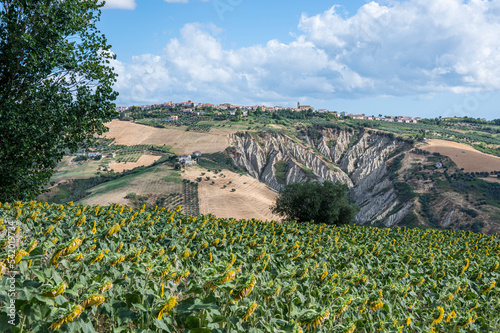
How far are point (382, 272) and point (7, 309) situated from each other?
8.99 metres

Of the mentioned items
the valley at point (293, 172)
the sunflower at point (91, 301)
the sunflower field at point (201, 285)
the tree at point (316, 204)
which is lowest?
the valley at point (293, 172)

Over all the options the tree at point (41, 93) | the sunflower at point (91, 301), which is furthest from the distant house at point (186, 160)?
the sunflower at point (91, 301)

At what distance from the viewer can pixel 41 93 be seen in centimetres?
1727

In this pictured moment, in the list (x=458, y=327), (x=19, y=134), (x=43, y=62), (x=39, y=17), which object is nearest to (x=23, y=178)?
(x=19, y=134)

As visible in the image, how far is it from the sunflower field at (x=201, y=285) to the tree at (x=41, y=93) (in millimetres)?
6457

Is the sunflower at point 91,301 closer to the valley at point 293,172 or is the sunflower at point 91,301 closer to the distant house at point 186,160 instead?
the valley at point 293,172

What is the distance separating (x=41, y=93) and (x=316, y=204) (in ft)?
110

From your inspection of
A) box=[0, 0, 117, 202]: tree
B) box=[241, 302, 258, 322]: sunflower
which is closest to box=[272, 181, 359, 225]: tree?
box=[0, 0, 117, 202]: tree

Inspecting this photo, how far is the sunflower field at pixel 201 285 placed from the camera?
4.26m

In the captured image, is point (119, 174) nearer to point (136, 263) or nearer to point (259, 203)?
point (259, 203)

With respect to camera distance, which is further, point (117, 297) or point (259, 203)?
point (259, 203)

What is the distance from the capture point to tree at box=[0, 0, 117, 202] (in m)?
15.9

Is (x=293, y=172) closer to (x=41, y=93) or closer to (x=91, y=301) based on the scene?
(x=41, y=93)

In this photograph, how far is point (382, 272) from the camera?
32.6 feet
